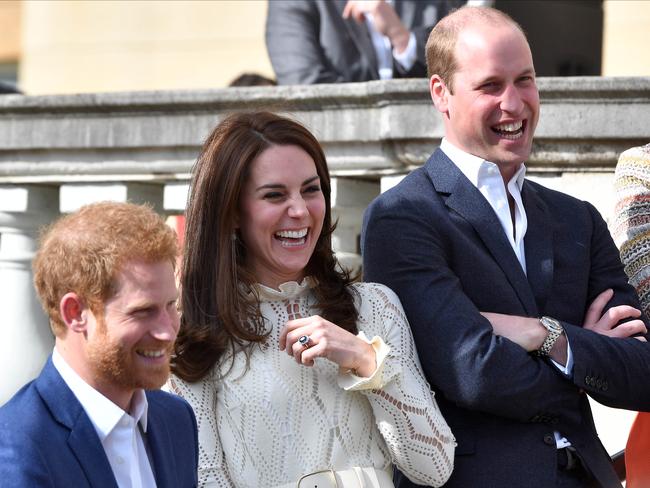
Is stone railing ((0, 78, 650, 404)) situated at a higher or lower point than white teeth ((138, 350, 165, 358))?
higher

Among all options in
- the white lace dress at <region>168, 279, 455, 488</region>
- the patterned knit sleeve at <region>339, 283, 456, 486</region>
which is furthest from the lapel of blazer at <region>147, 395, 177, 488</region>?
the patterned knit sleeve at <region>339, 283, 456, 486</region>

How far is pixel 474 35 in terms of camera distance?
4.11 metres

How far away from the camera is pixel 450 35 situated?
13.7 feet

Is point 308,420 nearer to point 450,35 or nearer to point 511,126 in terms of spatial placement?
point 511,126

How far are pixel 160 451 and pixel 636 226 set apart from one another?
1.71m

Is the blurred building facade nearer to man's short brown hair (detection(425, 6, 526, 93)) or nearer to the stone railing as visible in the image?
the stone railing

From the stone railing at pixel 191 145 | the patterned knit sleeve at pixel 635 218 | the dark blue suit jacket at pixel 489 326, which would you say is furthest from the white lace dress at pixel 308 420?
the stone railing at pixel 191 145

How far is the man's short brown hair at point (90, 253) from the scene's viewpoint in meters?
3.03

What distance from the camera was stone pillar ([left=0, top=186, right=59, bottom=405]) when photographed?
5562 millimetres

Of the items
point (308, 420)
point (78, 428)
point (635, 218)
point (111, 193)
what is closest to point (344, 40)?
point (111, 193)

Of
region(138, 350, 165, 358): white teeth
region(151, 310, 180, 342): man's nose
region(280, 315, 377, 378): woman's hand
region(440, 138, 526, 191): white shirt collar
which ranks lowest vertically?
region(280, 315, 377, 378): woman's hand

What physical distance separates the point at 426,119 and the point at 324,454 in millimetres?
1572

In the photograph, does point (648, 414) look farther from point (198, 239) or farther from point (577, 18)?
point (577, 18)

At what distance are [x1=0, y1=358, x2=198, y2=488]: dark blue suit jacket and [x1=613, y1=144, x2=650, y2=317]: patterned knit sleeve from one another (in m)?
1.68
